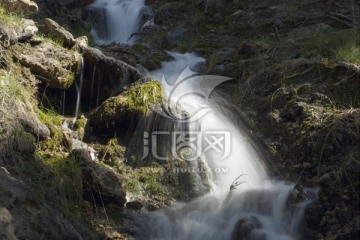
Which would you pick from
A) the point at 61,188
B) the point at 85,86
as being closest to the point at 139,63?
the point at 85,86

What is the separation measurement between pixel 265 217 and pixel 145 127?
69.6 inches

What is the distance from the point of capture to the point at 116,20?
10.3 meters

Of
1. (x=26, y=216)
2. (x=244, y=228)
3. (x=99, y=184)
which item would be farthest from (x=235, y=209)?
(x=26, y=216)

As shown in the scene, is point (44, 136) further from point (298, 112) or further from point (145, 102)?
point (298, 112)

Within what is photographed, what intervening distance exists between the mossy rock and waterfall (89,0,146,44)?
4344 mm

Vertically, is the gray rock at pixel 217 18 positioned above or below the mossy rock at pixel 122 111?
above

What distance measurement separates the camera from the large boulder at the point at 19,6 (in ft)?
19.8

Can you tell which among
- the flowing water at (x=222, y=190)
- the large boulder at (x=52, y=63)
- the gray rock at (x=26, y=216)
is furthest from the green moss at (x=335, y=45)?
the gray rock at (x=26, y=216)

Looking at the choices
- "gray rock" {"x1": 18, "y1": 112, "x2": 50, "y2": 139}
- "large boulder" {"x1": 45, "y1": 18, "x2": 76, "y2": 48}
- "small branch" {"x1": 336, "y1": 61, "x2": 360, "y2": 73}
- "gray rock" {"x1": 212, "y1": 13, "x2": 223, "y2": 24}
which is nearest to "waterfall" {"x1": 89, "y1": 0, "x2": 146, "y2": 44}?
"gray rock" {"x1": 212, "y1": 13, "x2": 223, "y2": 24}

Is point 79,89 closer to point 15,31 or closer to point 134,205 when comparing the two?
point 15,31

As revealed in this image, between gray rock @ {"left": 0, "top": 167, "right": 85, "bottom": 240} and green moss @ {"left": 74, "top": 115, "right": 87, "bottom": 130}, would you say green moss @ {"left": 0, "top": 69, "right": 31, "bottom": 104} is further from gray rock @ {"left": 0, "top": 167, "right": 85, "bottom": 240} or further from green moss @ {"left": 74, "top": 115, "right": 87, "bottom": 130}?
gray rock @ {"left": 0, "top": 167, "right": 85, "bottom": 240}

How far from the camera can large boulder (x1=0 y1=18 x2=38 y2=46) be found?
17.0ft

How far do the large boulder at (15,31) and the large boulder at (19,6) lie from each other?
46 centimetres

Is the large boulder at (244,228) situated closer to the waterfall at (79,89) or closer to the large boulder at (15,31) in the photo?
the waterfall at (79,89)
